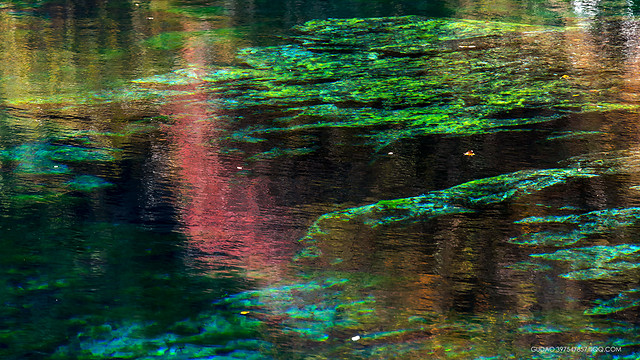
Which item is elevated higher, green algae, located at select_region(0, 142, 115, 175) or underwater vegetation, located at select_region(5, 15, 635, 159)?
underwater vegetation, located at select_region(5, 15, 635, 159)

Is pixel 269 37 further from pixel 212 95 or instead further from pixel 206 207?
pixel 206 207

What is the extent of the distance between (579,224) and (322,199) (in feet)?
3.64

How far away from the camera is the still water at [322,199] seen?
2.42 metres

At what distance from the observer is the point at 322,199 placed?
11.3 feet

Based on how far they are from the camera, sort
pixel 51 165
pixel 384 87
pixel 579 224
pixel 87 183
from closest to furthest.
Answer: pixel 579 224, pixel 87 183, pixel 51 165, pixel 384 87

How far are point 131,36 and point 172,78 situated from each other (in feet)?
5.96

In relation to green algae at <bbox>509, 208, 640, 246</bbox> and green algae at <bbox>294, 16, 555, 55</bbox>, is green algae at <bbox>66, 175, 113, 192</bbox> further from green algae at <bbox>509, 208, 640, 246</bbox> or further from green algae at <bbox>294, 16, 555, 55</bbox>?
green algae at <bbox>294, 16, 555, 55</bbox>

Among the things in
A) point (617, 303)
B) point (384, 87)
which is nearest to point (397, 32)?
point (384, 87)

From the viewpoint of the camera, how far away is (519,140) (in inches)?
165

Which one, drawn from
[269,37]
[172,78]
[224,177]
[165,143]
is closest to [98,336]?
[224,177]

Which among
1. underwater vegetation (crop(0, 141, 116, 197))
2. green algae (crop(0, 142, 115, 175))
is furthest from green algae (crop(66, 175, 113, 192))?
green algae (crop(0, 142, 115, 175))

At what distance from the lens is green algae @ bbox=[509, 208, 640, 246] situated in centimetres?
298

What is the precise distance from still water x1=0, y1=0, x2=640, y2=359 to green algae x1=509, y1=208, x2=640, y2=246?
0.4 inches

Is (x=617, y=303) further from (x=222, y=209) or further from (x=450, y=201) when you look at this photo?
(x=222, y=209)
